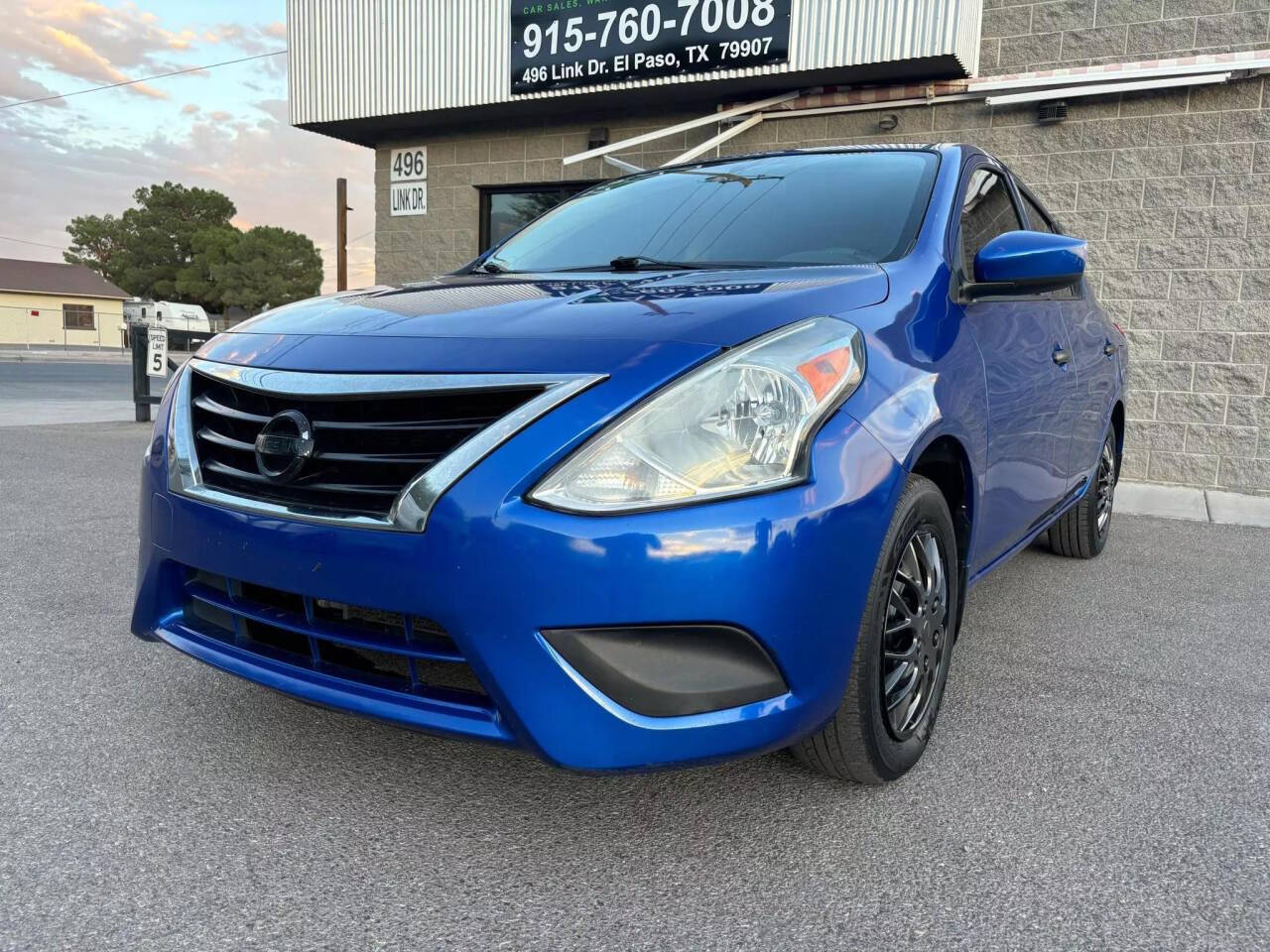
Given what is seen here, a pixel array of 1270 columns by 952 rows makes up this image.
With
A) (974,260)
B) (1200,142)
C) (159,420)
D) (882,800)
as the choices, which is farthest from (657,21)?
(882,800)

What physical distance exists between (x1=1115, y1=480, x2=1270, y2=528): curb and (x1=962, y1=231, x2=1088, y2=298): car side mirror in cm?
415

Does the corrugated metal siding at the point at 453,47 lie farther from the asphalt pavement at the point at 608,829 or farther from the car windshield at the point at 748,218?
the asphalt pavement at the point at 608,829

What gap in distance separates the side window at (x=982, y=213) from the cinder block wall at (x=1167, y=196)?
4.32 m

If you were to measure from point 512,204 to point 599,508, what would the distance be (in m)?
8.77

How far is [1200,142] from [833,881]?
689 cm

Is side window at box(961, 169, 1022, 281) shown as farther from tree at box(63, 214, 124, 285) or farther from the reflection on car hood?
tree at box(63, 214, 124, 285)

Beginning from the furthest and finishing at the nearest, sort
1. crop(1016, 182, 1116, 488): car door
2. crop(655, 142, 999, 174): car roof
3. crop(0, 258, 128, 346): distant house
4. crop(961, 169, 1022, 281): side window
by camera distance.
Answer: crop(0, 258, 128, 346): distant house
crop(1016, 182, 1116, 488): car door
crop(655, 142, 999, 174): car roof
crop(961, 169, 1022, 281): side window

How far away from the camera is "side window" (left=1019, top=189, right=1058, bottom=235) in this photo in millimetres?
3750

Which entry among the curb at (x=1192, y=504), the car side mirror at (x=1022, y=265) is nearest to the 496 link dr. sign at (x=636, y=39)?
the curb at (x=1192, y=504)

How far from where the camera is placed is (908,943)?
163 centimetres

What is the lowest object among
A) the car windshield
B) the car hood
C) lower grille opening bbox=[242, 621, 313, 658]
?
lower grille opening bbox=[242, 621, 313, 658]

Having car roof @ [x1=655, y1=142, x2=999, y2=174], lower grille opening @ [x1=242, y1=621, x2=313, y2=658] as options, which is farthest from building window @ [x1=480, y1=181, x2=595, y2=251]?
lower grille opening @ [x1=242, y1=621, x2=313, y2=658]

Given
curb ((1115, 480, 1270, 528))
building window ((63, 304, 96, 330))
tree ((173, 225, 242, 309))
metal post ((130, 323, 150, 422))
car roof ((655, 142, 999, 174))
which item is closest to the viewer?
car roof ((655, 142, 999, 174))

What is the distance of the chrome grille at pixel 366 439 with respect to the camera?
1.72 metres
